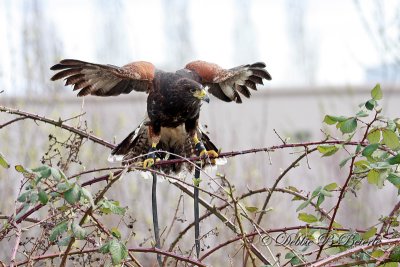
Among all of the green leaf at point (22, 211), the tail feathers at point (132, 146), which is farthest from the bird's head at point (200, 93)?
the green leaf at point (22, 211)

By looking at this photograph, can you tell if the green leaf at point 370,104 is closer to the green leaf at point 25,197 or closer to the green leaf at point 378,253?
the green leaf at point 378,253

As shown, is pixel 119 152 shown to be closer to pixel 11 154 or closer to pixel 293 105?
pixel 11 154

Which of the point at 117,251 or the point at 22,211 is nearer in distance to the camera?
the point at 117,251

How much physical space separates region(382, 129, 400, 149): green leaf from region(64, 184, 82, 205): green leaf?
96 cm

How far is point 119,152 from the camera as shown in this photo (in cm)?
412

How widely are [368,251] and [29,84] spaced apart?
5723 millimetres

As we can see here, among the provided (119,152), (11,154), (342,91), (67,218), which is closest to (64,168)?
(67,218)

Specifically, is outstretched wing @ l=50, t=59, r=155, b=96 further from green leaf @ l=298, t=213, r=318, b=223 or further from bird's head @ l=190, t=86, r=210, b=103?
green leaf @ l=298, t=213, r=318, b=223

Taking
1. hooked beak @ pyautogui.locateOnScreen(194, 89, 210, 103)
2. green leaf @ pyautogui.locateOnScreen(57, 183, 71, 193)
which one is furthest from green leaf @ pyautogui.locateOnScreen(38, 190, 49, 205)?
hooked beak @ pyautogui.locateOnScreen(194, 89, 210, 103)

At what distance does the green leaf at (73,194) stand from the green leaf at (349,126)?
84 cm

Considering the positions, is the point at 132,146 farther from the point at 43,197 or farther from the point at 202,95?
the point at 43,197

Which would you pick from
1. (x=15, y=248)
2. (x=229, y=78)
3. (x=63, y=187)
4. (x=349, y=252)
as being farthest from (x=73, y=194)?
(x=229, y=78)

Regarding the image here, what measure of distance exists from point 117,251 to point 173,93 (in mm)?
2237

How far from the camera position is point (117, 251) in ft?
6.95
